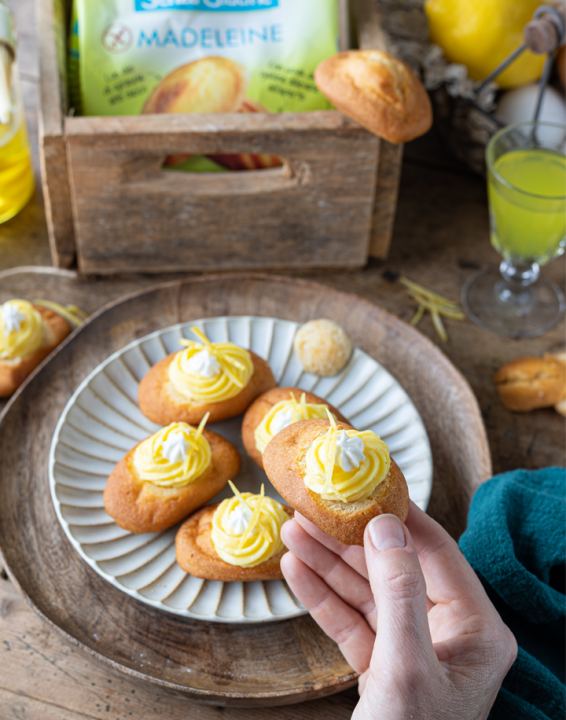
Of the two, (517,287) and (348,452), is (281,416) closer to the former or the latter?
(348,452)

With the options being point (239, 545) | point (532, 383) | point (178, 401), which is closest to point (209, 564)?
point (239, 545)

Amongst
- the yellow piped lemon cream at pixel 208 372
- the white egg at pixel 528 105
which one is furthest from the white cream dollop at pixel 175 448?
the white egg at pixel 528 105

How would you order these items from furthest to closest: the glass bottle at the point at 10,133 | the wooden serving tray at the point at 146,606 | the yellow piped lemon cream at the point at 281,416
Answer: the glass bottle at the point at 10,133 → the yellow piped lemon cream at the point at 281,416 → the wooden serving tray at the point at 146,606

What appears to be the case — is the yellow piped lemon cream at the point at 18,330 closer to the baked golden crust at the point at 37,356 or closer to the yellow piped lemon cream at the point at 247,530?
the baked golden crust at the point at 37,356

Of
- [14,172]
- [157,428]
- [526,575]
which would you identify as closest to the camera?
[526,575]

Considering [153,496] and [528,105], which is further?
[528,105]

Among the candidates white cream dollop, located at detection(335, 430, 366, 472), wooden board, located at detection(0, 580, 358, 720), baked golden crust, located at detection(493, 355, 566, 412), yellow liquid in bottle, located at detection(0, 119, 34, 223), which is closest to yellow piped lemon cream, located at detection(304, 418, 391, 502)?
white cream dollop, located at detection(335, 430, 366, 472)

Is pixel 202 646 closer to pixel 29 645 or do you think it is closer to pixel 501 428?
pixel 29 645

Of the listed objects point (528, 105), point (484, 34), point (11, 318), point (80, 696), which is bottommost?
point (80, 696)
